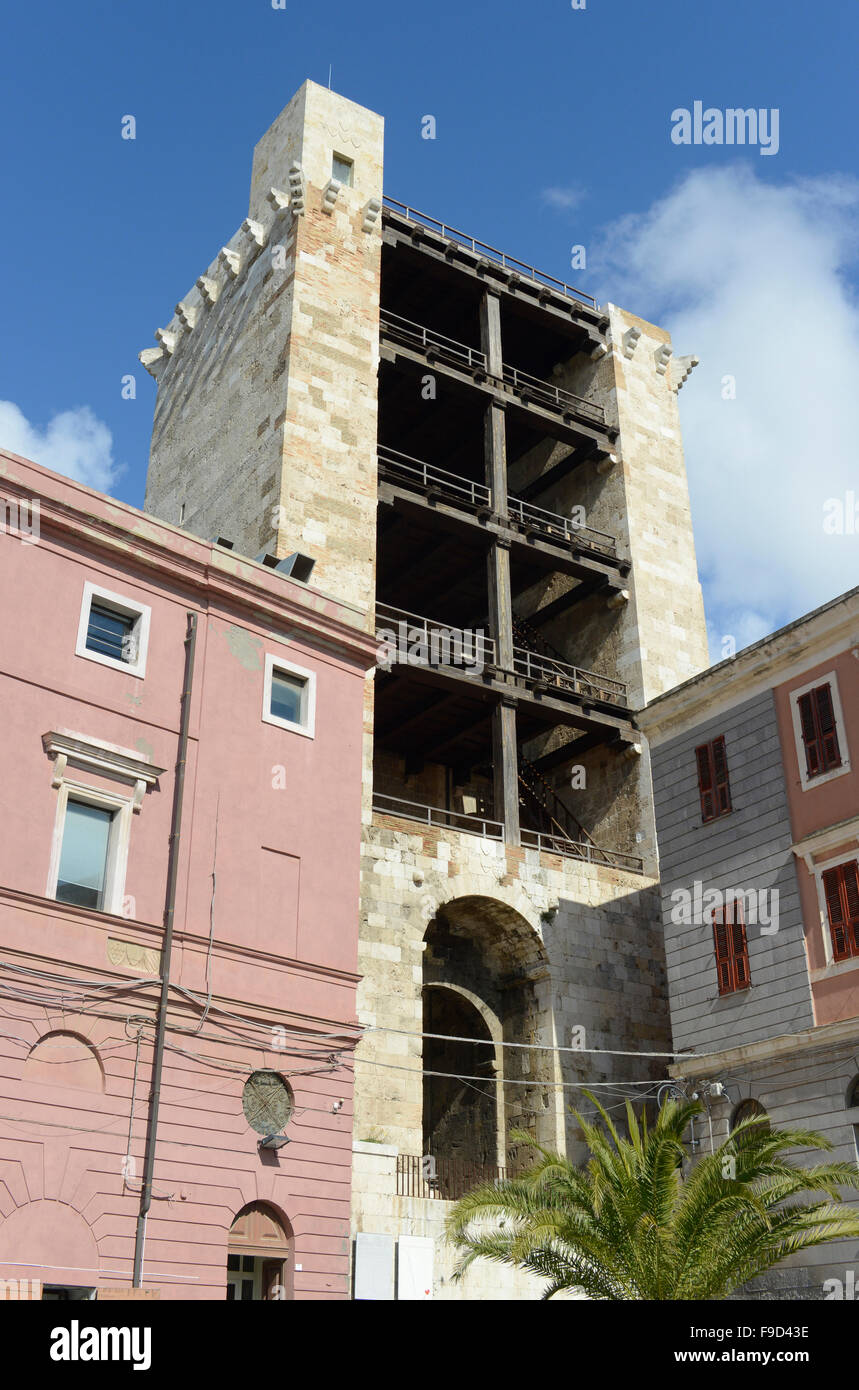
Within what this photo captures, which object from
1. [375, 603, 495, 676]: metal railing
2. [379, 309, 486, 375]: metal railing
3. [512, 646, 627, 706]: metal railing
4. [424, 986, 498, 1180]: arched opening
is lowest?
[424, 986, 498, 1180]: arched opening

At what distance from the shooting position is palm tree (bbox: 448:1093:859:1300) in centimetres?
1789

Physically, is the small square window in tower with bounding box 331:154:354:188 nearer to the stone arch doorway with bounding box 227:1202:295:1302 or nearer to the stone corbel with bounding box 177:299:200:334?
the stone corbel with bounding box 177:299:200:334

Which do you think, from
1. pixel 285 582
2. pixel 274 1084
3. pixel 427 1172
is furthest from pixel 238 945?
pixel 427 1172

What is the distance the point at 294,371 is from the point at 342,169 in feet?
25.9

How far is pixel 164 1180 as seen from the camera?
61.8 feet

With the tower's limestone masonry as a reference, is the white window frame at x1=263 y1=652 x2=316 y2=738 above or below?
below

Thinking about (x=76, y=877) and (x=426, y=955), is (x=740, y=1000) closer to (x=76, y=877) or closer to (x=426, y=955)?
(x=426, y=955)

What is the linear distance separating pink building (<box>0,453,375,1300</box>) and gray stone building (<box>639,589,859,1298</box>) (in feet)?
24.3

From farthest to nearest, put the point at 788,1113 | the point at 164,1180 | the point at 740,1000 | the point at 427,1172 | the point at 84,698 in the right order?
the point at 427,1172 < the point at 740,1000 < the point at 788,1113 < the point at 84,698 < the point at 164,1180

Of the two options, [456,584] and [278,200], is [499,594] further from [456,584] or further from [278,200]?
[278,200]

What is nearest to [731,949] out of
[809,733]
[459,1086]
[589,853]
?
[809,733]

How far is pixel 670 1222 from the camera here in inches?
714

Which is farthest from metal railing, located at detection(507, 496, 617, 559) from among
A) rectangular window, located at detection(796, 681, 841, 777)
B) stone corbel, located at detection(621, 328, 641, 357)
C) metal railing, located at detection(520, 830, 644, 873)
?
rectangular window, located at detection(796, 681, 841, 777)

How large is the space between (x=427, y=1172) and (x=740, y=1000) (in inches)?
283
